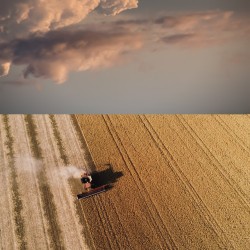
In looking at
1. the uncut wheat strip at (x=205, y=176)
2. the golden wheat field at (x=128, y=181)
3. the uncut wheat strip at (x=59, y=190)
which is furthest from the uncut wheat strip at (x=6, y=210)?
the uncut wheat strip at (x=205, y=176)

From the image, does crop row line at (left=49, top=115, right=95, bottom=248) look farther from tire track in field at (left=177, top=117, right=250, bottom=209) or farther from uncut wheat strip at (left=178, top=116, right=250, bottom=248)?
tire track in field at (left=177, top=117, right=250, bottom=209)

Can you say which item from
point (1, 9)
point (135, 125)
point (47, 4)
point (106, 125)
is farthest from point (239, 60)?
point (1, 9)

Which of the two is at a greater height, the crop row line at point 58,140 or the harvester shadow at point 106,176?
the crop row line at point 58,140

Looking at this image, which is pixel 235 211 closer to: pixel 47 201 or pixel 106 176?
pixel 106 176

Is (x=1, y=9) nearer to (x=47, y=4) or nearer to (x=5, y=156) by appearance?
(x=47, y=4)

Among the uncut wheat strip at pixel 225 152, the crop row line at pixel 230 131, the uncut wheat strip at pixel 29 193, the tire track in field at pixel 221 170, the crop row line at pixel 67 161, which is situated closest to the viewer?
the uncut wheat strip at pixel 29 193

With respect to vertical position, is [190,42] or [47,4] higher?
[47,4]

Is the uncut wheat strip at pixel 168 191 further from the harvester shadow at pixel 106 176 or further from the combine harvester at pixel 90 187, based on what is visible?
the combine harvester at pixel 90 187
